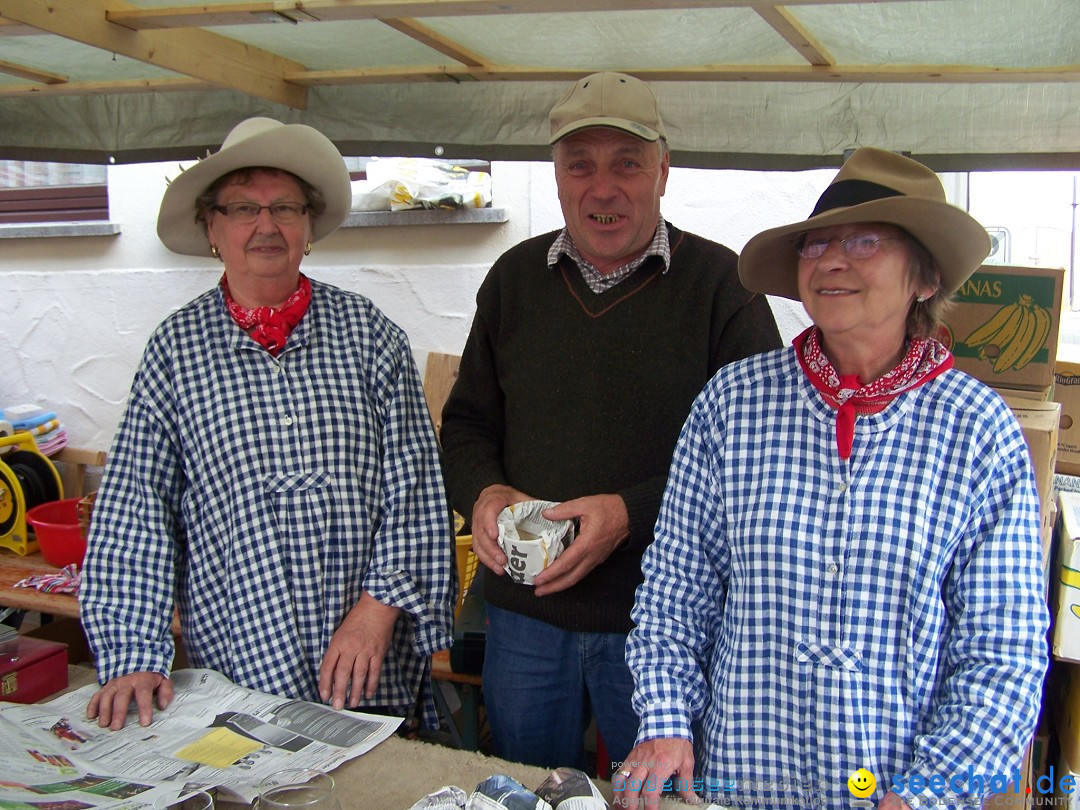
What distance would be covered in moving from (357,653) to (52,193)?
4.40 meters

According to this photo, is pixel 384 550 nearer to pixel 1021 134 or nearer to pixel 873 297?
pixel 873 297

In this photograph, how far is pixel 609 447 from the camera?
2.00 metres

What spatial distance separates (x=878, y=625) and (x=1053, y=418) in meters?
0.99

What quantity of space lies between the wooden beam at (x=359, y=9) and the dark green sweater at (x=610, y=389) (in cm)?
57

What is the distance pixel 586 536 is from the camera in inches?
72.3

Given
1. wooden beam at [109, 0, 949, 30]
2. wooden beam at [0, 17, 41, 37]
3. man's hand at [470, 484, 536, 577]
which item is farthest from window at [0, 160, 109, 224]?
man's hand at [470, 484, 536, 577]

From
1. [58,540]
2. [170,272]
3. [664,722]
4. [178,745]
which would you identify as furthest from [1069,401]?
[170,272]

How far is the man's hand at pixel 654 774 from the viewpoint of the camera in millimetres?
1416

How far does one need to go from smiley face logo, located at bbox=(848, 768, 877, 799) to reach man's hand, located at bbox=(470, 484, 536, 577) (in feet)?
2.56

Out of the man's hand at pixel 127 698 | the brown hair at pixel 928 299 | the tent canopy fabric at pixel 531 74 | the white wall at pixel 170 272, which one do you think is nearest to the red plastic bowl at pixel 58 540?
the white wall at pixel 170 272

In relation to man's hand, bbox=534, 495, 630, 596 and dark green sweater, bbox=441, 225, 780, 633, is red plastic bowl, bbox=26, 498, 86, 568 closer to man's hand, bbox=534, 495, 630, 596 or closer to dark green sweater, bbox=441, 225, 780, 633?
dark green sweater, bbox=441, 225, 780, 633

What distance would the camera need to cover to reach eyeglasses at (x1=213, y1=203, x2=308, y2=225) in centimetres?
194

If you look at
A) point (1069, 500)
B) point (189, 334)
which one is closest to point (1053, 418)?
point (1069, 500)

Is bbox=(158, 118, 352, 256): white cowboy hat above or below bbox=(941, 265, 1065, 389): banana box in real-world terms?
above
